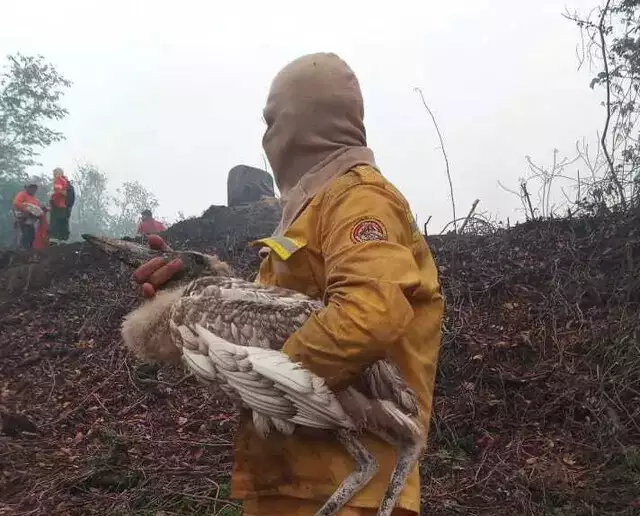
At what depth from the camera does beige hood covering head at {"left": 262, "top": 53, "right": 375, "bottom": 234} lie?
180 centimetres

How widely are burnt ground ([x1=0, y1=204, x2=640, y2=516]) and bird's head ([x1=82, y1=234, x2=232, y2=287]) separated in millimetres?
2842

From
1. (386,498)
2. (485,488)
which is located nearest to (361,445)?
(386,498)

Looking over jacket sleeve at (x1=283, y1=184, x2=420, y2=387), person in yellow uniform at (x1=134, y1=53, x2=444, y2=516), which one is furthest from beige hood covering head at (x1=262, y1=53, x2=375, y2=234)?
jacket sleeve at (x1=283, y1=184, x2=420, y2=387)

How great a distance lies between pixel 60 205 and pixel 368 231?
13191 millimetres

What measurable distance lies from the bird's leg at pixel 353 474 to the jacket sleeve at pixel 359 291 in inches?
7.6

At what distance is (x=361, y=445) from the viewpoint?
165cm

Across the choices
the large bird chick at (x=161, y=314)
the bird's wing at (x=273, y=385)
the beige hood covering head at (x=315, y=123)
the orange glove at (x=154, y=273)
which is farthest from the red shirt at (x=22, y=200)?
the bird's wing at (x=273, y=385)

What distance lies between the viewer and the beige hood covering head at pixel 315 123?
5.91 feet

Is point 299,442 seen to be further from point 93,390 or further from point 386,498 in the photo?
point 93,390

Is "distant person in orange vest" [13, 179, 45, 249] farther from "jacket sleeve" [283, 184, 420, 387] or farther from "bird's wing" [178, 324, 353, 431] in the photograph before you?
"jacket sleeve" [283, 184, 420, 387]

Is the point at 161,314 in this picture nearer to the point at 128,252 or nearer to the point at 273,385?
the point at 128,252

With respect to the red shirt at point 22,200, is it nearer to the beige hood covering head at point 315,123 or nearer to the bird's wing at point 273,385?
the beige hood covering head at point 315,123

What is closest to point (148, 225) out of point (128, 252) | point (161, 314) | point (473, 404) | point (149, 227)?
point (149, 227)

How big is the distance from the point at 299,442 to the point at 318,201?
2.09ft
